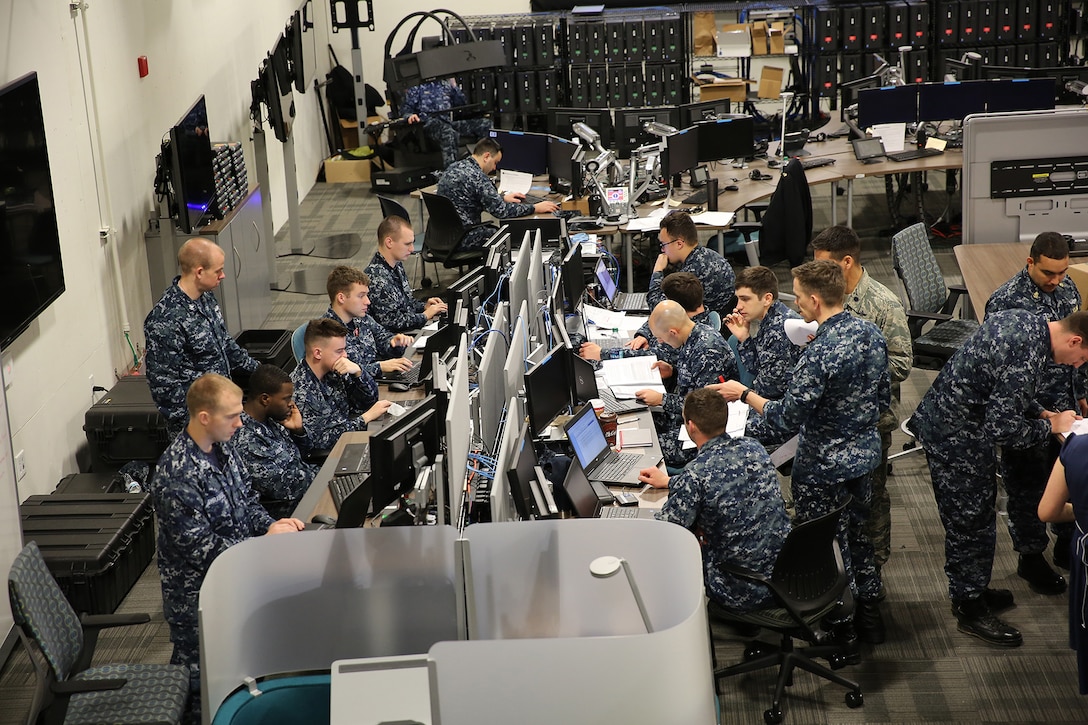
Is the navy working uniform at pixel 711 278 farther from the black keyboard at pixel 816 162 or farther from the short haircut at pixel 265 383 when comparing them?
the black keyboard at pixel 816 162

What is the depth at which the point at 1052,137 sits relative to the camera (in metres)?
6.37

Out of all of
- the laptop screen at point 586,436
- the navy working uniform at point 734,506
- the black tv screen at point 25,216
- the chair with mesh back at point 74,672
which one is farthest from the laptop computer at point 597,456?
the black tv screen at point 25,216

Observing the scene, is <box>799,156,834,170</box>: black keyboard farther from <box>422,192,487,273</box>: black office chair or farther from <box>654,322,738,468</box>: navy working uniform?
<box>654,322,738,468</box>: navy working uniform

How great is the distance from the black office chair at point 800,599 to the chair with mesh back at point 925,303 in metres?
2.23

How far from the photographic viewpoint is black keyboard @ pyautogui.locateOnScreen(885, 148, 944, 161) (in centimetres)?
945

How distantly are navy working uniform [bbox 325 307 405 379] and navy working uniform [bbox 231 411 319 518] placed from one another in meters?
0.80

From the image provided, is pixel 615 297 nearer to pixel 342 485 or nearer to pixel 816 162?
pixel 342 485

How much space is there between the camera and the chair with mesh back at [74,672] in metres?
3.64

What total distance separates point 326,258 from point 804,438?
653cm

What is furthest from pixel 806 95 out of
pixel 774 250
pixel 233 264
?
pixel 233 264

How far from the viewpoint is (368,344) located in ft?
19.6

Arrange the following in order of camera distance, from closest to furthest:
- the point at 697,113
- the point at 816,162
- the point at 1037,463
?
the point at 1037,463 < the point at 816,162 < the point at 697,113

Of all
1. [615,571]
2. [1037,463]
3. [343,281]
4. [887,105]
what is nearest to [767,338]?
[1037,463]

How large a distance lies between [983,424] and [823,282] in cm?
88
